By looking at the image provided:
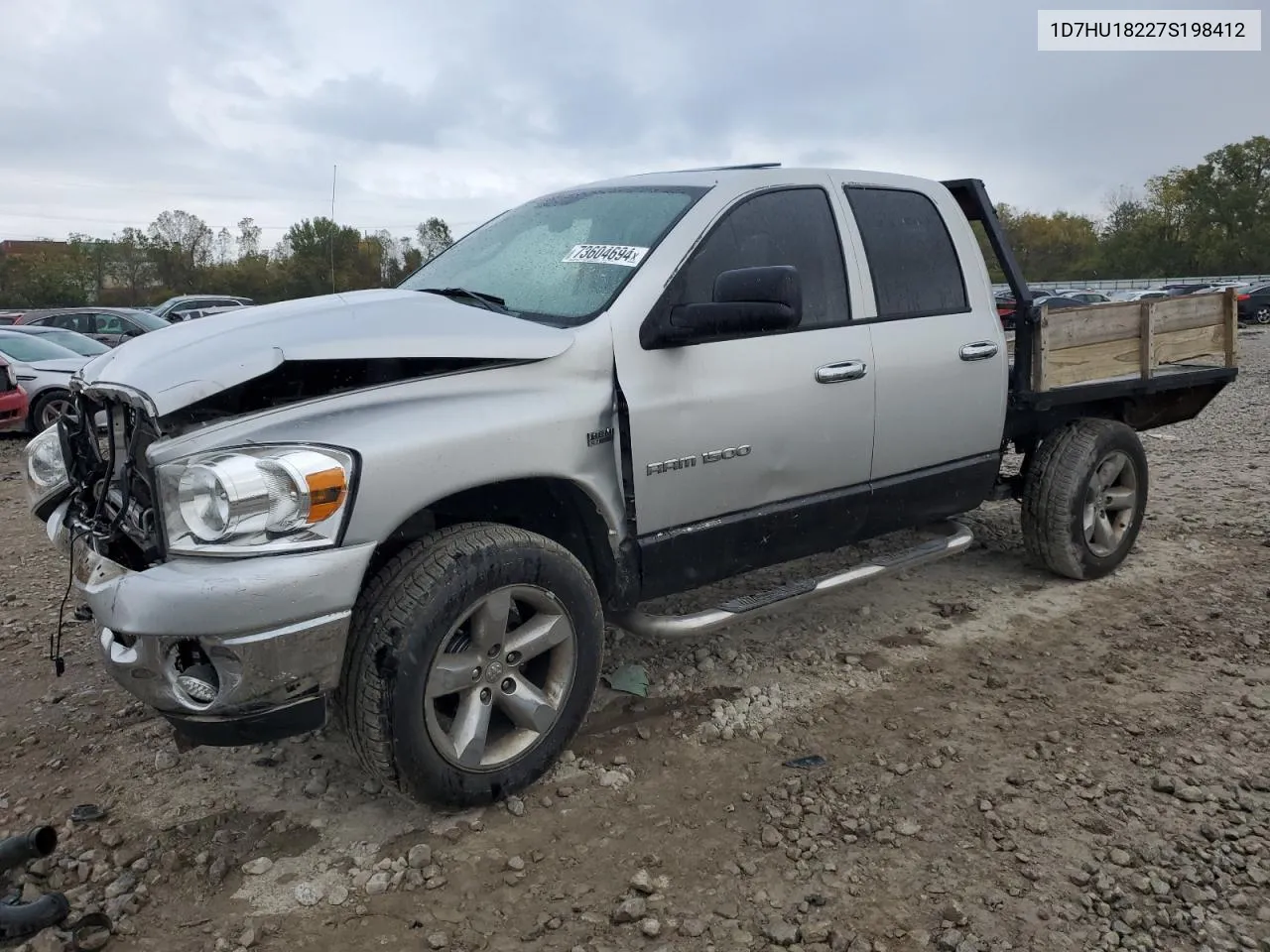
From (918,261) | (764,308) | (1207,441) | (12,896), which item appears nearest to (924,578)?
(918,261)

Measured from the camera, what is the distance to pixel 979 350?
4145 mm

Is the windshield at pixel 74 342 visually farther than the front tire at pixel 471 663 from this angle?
Yes

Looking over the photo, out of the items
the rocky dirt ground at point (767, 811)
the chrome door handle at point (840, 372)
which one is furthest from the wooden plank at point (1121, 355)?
the chrome door handle at point (840, 372)

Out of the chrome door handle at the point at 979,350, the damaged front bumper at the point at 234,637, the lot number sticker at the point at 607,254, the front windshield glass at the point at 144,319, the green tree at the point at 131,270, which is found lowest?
the damaged front bumper at the point at 234,637

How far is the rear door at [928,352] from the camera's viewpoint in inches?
150

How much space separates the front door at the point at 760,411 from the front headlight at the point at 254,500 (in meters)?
1.00

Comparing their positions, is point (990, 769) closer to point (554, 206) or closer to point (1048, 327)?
point (1048, 327)

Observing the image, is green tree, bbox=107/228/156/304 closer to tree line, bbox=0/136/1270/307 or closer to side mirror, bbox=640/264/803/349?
tree line, bbox=0/136/1270/307

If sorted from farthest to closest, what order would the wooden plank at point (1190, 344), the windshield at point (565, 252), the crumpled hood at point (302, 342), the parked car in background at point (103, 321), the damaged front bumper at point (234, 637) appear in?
the parked car in background at point (103, 321) < the wooden plank at point (1190, 344) < the windshield at point (565, 252) < the crumpled hood at point (302, 342) < the damaged front bumper at point (234, 637)

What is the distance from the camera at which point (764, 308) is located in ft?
9.91

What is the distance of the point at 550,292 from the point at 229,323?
40.3 inches

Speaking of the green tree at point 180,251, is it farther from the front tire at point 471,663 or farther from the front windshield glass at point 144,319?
the front tire at point 471,663

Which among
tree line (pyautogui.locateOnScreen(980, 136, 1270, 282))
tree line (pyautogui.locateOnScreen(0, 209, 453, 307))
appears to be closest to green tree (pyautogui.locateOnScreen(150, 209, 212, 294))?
tree line (pyautogui.locateOnScreen(0, 209, 453, 307))

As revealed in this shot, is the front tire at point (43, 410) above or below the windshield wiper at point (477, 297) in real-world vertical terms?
below
